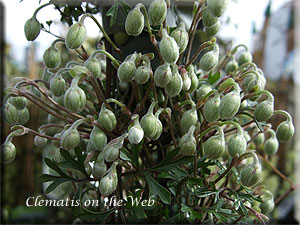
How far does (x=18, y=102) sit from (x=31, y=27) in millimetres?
120

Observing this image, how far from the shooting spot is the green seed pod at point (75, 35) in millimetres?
483

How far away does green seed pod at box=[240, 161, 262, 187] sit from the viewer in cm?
49

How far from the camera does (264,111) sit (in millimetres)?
493

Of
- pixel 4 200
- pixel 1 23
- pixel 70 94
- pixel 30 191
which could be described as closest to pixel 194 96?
pixel 70 94

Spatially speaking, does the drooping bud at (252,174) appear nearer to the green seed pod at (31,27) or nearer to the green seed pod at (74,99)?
the green seed pod at (74,99)

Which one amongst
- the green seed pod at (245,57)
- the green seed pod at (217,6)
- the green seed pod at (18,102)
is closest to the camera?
the green seed pod at (217,6)

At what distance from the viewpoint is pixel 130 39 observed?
0.54 metres

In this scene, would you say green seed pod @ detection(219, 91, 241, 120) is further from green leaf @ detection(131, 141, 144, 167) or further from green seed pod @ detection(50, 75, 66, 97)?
green seed pod @ detection(50, 75, 66, 97)

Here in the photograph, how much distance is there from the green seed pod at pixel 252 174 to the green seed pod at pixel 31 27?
0.38 meters

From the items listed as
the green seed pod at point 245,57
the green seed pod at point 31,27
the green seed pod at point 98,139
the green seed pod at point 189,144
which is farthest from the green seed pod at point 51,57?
the green seed pod at point 245,57

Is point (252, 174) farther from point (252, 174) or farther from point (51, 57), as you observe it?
point (51, 57)

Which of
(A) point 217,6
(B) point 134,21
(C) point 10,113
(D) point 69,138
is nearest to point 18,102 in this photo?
(C) point 10,113

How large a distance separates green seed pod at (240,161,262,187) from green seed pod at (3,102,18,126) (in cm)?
36

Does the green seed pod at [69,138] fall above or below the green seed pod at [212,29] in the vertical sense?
below
